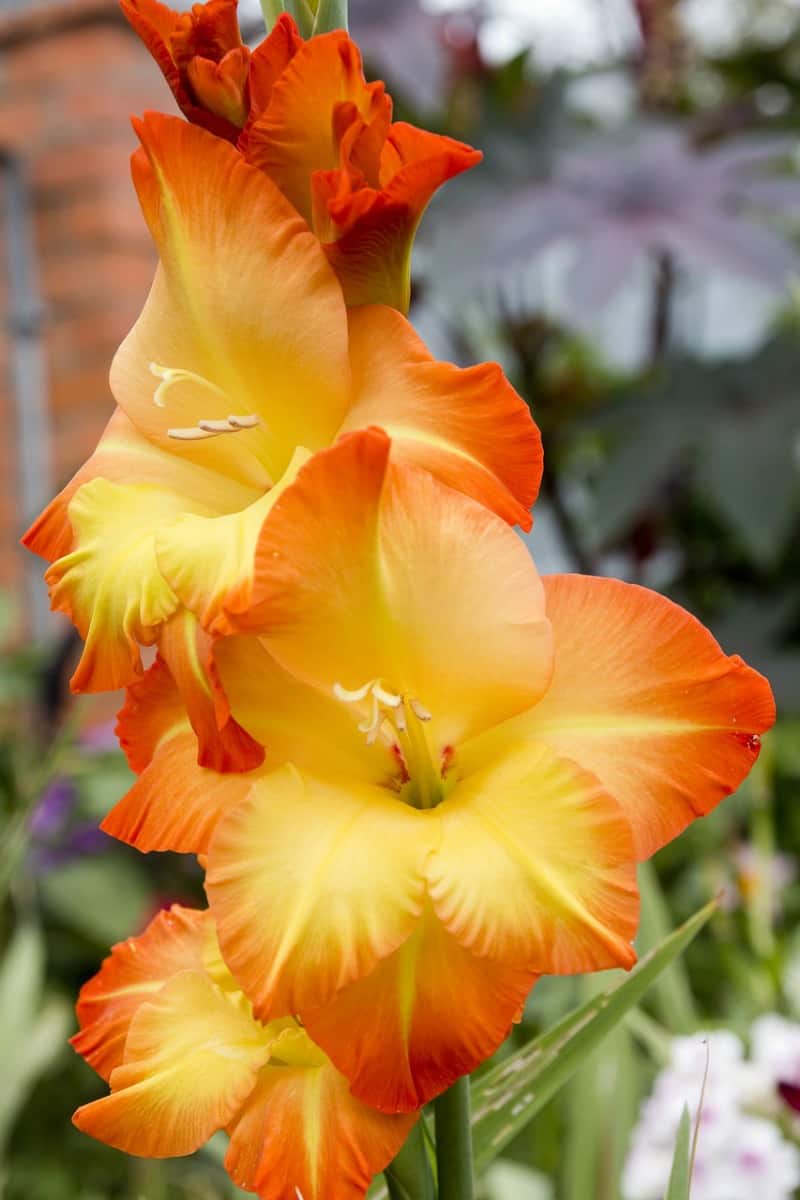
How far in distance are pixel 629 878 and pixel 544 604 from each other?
0.06 m

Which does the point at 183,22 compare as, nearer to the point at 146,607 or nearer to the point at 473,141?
the point at 146,607

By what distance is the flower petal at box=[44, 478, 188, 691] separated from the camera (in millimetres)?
264

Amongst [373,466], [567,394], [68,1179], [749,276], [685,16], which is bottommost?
[68,1179]

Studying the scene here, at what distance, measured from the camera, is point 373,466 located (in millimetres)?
247

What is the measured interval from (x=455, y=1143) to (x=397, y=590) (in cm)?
13

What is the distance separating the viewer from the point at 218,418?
30 cm

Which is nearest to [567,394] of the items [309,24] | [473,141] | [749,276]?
[473,141]

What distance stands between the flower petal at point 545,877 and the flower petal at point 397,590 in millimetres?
26

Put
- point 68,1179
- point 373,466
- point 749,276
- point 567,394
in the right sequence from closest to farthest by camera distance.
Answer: point 373,466
point 749,276
point 68,1179
point 567,394

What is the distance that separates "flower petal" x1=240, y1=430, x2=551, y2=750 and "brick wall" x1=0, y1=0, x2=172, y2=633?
1.75 m

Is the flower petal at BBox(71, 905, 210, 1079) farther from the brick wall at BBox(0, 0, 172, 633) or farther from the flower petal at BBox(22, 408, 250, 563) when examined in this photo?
the brick wall at BBox(0, 0, 172, 633)

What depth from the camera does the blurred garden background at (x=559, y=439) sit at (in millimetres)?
770

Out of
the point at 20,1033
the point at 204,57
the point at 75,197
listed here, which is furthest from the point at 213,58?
the point at 75,197

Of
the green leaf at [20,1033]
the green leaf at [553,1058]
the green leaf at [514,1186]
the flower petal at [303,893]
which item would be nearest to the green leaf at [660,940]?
the green leaf at [514,1186]
